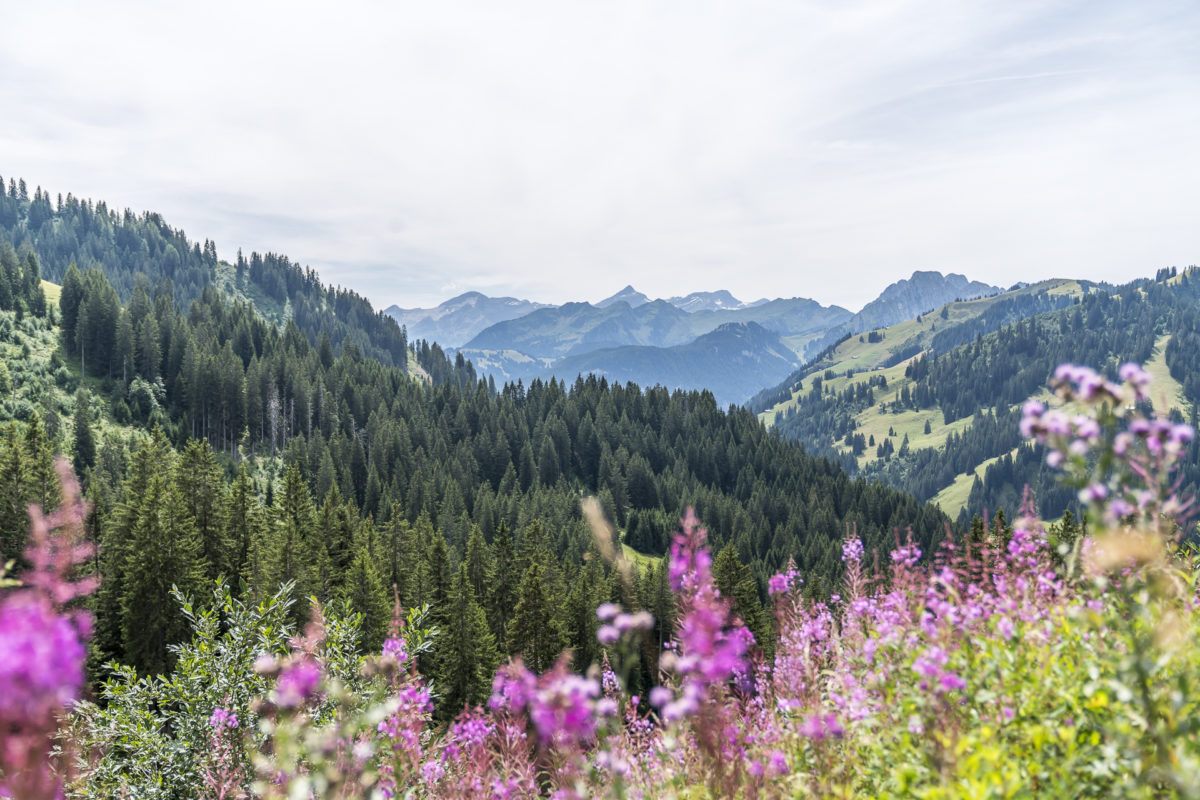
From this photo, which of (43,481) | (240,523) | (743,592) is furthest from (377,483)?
(743,592)

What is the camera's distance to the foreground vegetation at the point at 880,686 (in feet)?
12.6

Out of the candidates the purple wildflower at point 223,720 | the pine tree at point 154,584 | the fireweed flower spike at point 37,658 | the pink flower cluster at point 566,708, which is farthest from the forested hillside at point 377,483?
the fireweed flower spike at point 37,658

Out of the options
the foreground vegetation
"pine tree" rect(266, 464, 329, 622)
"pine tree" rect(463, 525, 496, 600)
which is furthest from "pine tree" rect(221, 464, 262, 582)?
the foreground vegetation

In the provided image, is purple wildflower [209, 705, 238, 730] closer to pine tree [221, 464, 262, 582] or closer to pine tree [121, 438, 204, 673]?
pine tree [121, 438, 204, 673]

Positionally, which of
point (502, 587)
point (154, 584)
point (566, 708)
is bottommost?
point (502, 587)

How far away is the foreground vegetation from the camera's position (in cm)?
386

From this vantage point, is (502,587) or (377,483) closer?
(502,587)

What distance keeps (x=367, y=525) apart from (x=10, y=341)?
105709 millimetres

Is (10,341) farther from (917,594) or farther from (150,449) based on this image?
(917,594)

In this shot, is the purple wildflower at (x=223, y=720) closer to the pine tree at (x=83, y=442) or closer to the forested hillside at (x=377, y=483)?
the forested hillside at (x=377, y=483)

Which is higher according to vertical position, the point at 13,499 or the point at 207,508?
the point at 13,499

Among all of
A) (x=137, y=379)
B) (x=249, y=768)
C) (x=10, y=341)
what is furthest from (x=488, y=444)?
(x=249, y=768)

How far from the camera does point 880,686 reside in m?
6.87

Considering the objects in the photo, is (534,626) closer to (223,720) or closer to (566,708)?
(223,720)
